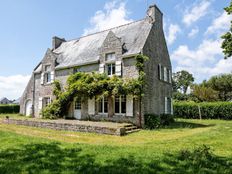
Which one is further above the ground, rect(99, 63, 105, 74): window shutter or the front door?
rect(99, 63, 105, 74): window shutter

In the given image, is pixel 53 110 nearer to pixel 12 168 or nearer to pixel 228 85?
pixel 12 168

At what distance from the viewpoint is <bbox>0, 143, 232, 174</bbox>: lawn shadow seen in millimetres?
4848

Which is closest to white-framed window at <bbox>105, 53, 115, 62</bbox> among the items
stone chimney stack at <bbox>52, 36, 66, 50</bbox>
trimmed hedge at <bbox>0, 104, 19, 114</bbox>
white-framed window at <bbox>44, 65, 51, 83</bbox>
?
white-framed window at <bbox>44, 65, 51, 83</bbox>

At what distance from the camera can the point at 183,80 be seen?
209ft

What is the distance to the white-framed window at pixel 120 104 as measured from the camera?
49.3 ft

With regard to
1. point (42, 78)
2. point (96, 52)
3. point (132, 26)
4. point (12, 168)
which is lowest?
point (12, 168)

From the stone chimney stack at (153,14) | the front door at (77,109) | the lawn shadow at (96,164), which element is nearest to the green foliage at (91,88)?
the front door at (77,109)

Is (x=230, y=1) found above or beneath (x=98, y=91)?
above

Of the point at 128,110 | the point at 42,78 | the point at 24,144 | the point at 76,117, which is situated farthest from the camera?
the point at 42,78

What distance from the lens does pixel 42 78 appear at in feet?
68.8

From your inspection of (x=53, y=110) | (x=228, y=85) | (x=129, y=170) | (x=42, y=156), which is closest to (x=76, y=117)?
(x=53, y=110)

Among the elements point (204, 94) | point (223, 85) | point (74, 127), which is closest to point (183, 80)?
point (223, 85)

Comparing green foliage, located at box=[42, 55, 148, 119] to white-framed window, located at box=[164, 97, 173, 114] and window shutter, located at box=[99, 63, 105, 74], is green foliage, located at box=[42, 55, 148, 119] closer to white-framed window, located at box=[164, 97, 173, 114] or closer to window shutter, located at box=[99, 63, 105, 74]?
window shutter, located at box=[99, 63, 105, 74]

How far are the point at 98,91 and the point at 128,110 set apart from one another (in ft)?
8.85
